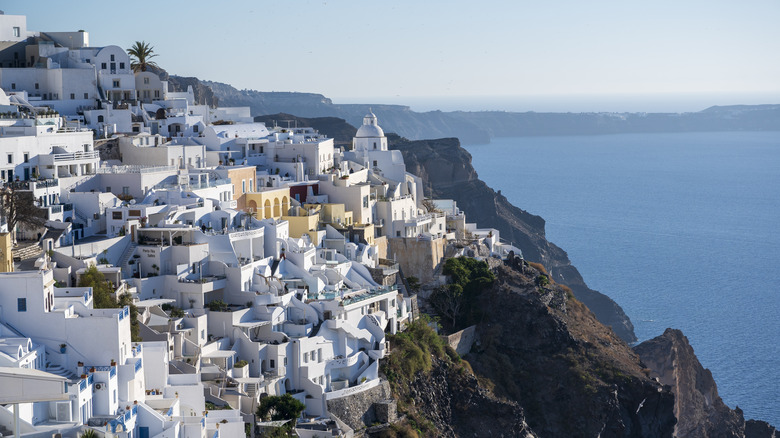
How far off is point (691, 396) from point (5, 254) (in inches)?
1932

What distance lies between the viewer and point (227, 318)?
50594mm

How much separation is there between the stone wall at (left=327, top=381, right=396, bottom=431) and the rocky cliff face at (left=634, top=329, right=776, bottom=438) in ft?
92.5

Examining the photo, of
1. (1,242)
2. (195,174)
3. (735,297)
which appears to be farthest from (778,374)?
(1,242)

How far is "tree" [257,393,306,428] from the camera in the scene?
1858 inches

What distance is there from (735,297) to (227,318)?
84755 millimetres

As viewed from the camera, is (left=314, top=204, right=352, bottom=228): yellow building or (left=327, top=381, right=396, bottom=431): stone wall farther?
(left=314, top=204, right=352, bottom=228): yellow building

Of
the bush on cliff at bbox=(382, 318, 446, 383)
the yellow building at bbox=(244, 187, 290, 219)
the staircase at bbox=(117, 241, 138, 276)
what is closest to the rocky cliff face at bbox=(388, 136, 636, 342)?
the yellow building at bbox=(244, 187, 290, 219)

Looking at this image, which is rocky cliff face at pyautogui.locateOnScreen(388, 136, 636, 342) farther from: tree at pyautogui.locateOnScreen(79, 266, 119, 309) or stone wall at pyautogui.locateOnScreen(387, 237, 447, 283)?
tree at pyautogui.locateOnScreen(79, 266, 119, 309)

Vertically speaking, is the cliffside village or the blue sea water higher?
the cliffside village

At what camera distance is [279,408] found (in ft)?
156

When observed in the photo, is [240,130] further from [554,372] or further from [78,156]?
[554,372]

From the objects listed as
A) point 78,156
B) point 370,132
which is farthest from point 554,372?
point 78,156

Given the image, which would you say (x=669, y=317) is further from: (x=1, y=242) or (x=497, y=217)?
(x=1, y=242)

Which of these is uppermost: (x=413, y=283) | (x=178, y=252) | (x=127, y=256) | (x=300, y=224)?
(x=178, y=252)
